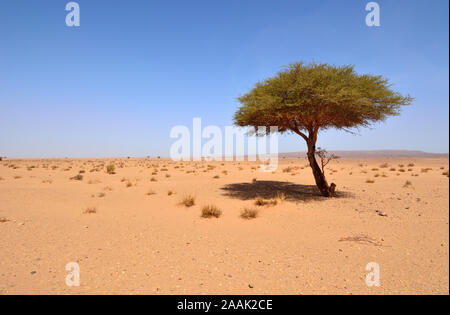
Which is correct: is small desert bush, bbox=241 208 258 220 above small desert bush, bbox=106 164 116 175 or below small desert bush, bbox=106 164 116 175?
below

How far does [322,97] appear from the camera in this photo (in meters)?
9.03

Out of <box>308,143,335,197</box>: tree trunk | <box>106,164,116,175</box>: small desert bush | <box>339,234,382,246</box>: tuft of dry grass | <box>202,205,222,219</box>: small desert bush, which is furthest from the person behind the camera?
<box>106,164,116,175</box>: small desert bush

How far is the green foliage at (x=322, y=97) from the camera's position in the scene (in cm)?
926

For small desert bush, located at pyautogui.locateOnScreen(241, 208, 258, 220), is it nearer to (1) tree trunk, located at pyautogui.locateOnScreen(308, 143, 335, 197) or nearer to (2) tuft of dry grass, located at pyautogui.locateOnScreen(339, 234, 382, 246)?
(2) tuft of dry grass, located at pyautogui.locateOnScreen(339, 234, 382, 246)

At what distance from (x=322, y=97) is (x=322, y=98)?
2.0 inches

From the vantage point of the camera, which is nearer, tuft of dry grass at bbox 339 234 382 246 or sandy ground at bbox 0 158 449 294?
sandy ground at bbox 0 158 449 294

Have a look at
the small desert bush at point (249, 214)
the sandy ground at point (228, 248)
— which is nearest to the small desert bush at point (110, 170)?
the sandy ground at point (228, 248)

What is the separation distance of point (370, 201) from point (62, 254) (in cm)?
1053

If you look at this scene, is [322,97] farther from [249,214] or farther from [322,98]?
[249,214]

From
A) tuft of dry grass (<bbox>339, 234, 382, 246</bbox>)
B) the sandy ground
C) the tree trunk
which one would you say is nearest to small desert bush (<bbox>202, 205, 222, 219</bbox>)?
the sandy ground

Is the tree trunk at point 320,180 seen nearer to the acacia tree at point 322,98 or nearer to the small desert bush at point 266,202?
the acacia tree at point 322,98

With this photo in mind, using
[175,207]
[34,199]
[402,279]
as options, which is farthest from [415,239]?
[34,199]

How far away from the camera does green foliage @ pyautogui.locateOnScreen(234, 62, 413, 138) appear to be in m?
9.26
